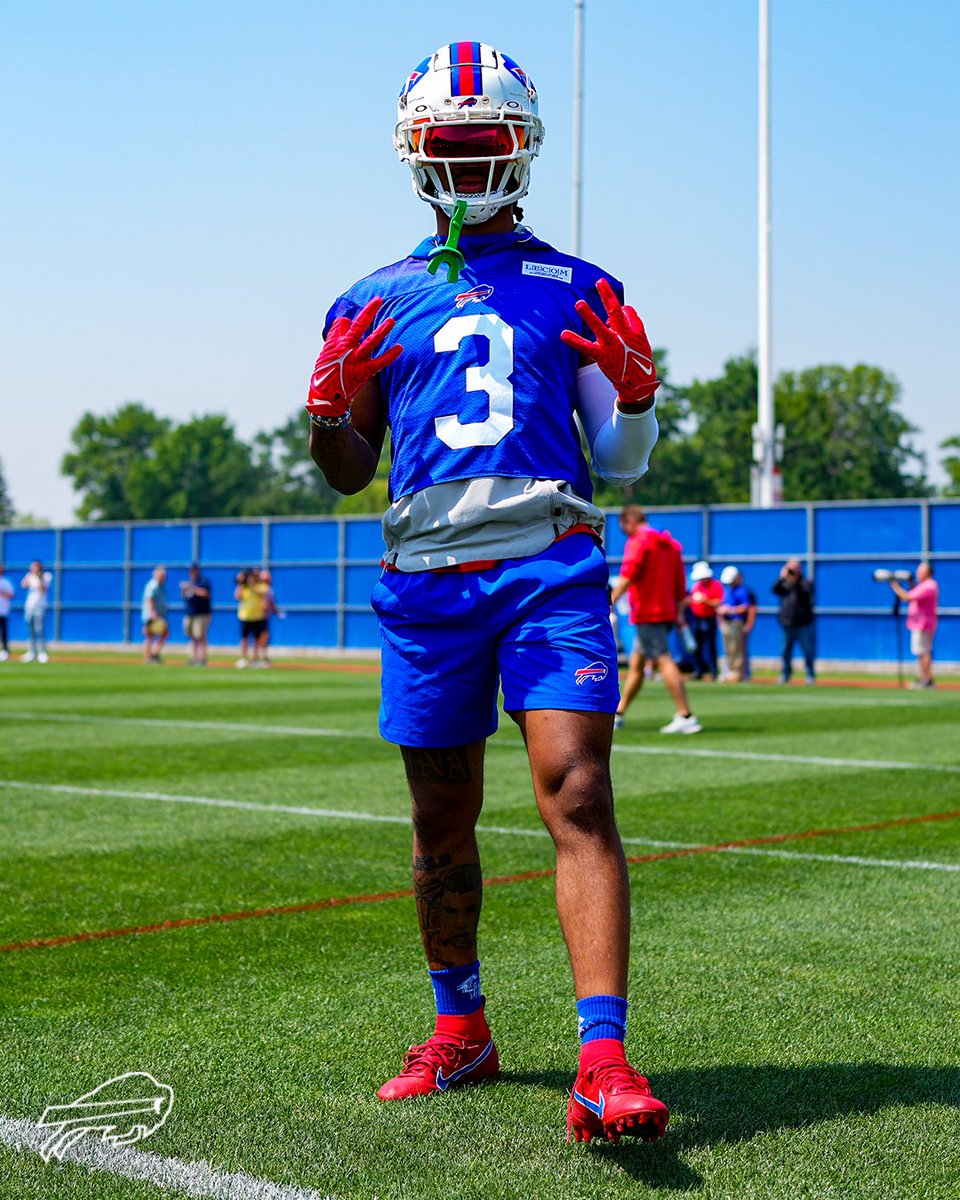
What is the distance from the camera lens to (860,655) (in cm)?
2966

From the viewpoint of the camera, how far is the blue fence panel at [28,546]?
41.3 metres

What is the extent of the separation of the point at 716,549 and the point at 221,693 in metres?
13.3

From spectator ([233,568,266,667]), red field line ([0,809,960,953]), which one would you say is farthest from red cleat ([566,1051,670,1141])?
spectator ([233,568,266,667])

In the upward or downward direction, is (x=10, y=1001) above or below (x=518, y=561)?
below

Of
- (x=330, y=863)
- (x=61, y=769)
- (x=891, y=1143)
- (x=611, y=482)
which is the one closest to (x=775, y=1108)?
(x=891, y=1143)

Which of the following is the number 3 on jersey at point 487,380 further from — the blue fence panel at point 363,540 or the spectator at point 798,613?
the blue fence panel at point 363,540

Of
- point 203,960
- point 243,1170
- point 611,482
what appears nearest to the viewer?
point 243,1170

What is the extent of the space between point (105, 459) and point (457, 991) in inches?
4620

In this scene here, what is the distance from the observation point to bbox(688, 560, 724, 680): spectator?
26.1 m

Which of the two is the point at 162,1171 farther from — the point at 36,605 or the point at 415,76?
the point at 36,605

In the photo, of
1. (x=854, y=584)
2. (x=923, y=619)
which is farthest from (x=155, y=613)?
(x=923, y=619)

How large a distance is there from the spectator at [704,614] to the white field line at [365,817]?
1688 centimetres

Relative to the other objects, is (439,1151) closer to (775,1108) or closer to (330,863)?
(775,1108)
